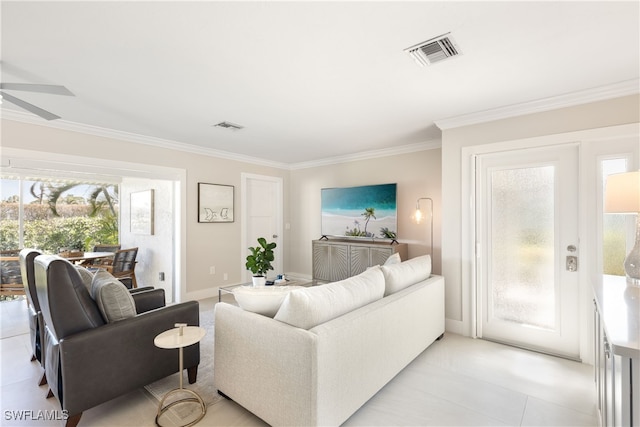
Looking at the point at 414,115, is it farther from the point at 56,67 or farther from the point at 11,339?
the point at 11,339

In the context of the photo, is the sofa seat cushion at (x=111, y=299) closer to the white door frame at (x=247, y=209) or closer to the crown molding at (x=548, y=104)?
the white door frame at (x=247, y=209)

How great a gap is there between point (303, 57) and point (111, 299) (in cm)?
200

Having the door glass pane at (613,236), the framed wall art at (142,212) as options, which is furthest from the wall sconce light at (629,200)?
the framed wall art at (142,212)

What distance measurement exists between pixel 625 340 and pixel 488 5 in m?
1.58

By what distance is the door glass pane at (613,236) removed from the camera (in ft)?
8.16

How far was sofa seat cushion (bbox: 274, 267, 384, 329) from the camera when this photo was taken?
1.67 metres

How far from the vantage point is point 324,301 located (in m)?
1.76

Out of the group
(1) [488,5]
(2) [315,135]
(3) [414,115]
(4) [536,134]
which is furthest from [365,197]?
(1) [488,5]

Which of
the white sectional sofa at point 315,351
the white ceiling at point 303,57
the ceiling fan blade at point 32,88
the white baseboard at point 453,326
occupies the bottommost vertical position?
the white baseboard at point 453,326

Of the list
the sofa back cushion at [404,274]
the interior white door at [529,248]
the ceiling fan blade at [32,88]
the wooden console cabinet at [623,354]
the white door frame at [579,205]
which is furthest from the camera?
the interior white door at [529,248]

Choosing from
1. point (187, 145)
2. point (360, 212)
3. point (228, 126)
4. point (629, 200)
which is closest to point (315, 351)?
point (629, 200)

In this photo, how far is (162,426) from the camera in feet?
5.88

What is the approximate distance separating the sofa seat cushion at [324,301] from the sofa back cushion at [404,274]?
278mm

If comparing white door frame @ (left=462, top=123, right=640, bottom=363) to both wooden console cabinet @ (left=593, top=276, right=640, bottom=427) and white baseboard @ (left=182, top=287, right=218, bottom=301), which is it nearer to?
wooden console cabinet @ (left=593, top=276, right=640, bottom=427)
